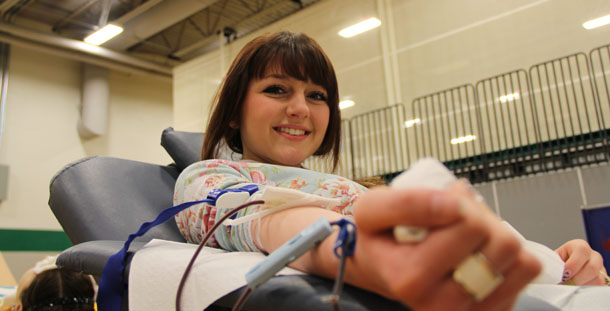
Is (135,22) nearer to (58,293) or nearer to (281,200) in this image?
(58,293)

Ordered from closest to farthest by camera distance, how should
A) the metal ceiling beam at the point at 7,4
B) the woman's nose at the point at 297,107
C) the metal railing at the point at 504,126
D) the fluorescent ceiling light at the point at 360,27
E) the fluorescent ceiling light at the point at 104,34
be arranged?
the woman's nose at the point at 297,107, the metal railing at the point at 504,126, the fluorescent ceiling light at the point at 360,27, the metal ceiling beam at the point at 7,4, the fluorescent ceiling light at the point at 104,34

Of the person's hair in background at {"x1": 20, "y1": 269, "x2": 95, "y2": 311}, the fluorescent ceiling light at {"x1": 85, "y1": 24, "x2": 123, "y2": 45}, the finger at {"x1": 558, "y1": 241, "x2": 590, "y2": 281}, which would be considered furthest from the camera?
the fluorescent ceiling light at {"x1": 85, "y1": 24, "x2": 123, "y2": 45}

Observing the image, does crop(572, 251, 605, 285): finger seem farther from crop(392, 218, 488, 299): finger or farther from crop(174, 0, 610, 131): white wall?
crop(174, 0, 610, 131): white wall

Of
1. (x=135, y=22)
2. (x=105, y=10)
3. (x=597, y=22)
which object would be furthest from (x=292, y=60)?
(x=135, y=22)

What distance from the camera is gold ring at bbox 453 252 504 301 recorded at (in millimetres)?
307

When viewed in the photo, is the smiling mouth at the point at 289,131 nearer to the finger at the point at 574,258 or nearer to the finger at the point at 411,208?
the finger at the point at 574,258

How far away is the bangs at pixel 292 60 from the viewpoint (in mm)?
1052

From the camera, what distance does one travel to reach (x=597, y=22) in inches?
131

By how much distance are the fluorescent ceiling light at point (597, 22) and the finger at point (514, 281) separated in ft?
12.1

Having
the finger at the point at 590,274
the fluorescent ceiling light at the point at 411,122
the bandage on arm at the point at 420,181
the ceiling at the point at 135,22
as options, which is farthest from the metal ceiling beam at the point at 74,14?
the bandage on arm at the point at 420,181

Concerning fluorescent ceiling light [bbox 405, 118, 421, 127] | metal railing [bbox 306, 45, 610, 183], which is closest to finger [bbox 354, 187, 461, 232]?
metal railing [bbox 306, 45, 610, 183]

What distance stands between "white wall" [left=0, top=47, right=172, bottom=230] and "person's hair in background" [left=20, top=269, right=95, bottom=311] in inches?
201

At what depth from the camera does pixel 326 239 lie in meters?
0.48

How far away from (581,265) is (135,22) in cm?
608
